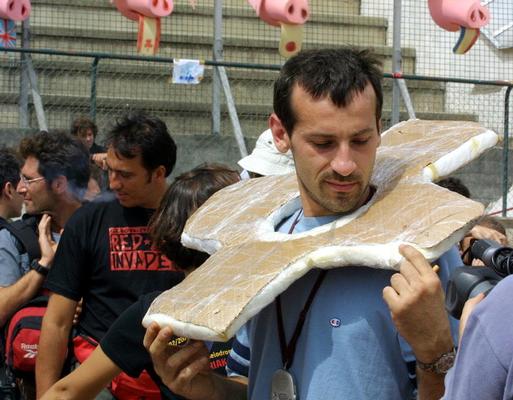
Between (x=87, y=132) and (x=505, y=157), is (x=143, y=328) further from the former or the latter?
(x=505, y=157)

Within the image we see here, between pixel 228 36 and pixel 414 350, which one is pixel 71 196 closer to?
pixel 414 350

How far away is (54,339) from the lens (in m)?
3.53

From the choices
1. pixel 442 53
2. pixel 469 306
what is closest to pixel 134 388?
pixel 469 306

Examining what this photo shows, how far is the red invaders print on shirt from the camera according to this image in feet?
11.4

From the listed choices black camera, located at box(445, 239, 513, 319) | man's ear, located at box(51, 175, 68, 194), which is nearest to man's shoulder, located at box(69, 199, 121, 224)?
man's ear, located at box(51, 175, 68, 194)

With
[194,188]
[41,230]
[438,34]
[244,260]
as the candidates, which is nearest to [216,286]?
[244,260]

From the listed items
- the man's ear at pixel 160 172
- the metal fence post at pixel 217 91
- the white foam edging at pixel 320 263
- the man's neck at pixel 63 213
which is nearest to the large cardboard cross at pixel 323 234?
the white foam edging at pixel 320 263

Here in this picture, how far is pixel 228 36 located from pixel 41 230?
711 cm

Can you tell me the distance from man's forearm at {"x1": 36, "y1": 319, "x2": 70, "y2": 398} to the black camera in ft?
7.52

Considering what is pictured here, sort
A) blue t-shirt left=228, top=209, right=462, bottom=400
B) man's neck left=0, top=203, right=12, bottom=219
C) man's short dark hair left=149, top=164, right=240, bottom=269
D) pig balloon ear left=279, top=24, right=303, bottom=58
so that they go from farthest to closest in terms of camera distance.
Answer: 1. pig balloon ear left=279, top=24, right=303, bottom=58
2. man's neck left=0, top=203, right=12, bottom=219
3. man's short dark hair left=149, top=164, right=240, bottom=269
4. blue t-shirt left=228, top=209, right=462, bottom=400

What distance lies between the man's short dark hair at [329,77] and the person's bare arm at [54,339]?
69.0 inches

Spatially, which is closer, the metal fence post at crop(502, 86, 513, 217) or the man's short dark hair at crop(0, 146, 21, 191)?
the man's short dark hair at crop(0, 146, 21, 191)

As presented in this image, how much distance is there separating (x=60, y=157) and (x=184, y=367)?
2437 millimetres

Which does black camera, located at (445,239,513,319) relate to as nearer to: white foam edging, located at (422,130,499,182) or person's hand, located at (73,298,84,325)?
white foam edging, located at (422,130,499,182)
